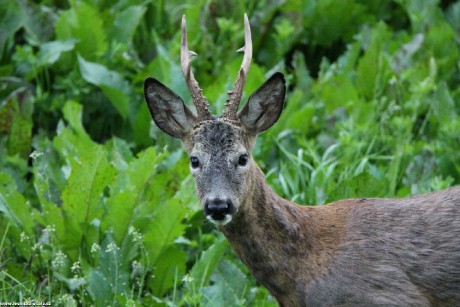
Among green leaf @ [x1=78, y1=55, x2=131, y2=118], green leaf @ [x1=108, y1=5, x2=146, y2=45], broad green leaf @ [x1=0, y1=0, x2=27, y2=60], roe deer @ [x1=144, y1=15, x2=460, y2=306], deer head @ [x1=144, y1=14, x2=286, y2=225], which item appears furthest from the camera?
green leaf @ [x1=108, y1=5, x2=146, y2=45]

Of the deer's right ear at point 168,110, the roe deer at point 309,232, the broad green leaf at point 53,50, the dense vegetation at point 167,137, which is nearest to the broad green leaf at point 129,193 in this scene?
the dense vegetation at point 167,137

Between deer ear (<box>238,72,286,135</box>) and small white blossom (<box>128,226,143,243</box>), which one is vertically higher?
deer ear (<box>238,72,286,135</box>)

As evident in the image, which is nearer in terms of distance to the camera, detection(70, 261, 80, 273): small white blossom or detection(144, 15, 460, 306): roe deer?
detection(144, 15, 460, 306): roe deer

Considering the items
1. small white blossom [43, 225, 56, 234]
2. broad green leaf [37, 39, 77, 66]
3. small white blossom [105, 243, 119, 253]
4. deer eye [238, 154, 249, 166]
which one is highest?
broad green leaf [37, 39, 77, 66]

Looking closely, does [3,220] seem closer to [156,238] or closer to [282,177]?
[156,238]

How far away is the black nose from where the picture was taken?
18.4ft

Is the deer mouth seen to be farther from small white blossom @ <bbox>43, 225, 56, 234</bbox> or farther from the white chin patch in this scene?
small white blossom @ <bbox>43, 225, 56, 234</bbox>

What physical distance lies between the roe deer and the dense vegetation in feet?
2.05

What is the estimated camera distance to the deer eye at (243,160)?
5.89 meters

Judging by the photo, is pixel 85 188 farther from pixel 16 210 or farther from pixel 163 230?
pixel 163 230

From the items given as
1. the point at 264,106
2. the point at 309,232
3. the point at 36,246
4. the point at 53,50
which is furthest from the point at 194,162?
the point at 53,50

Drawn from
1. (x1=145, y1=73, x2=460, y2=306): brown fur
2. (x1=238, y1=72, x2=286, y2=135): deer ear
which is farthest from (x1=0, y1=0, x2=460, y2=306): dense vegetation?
(x1=238, y1=72, x2=286, y2=135): deer ear

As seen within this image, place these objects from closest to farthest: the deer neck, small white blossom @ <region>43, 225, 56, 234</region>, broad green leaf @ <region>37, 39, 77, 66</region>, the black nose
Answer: the black nose < the deer neck < small white blossom @ <region>43, 225, 56, 234</region> < broad green leaf @ <region>37, 39, 77, 66</region>

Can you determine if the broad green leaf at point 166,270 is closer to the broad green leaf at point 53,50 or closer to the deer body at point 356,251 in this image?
the deer body at point 356,251
